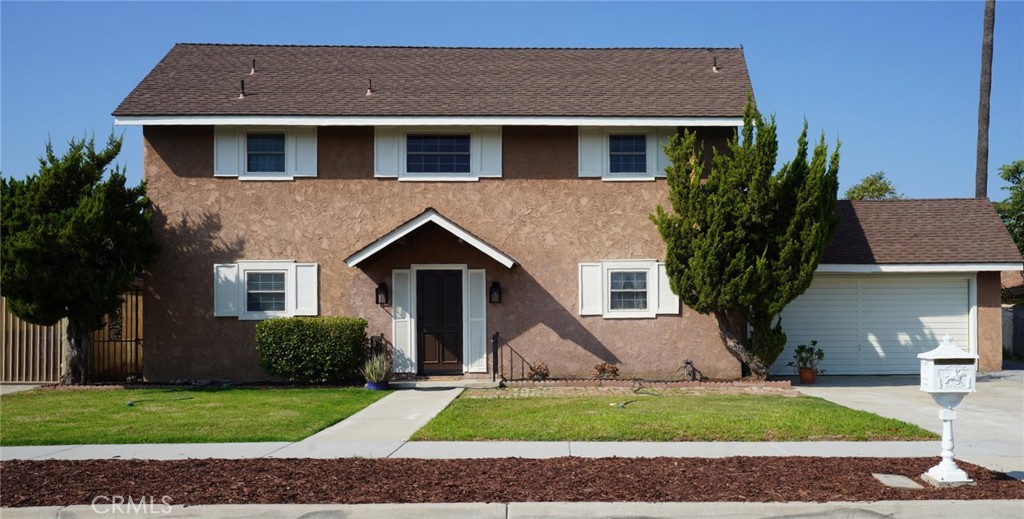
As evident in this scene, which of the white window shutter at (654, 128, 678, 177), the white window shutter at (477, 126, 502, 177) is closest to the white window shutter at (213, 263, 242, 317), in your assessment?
the white window shutter at (477, 126, 502, 177)

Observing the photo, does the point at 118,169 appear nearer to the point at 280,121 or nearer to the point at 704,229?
the point at 280,121

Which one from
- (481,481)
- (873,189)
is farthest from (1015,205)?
(481,481)

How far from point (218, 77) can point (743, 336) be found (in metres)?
12.5

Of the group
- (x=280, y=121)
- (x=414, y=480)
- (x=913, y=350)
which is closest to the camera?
(x=414, y=480)

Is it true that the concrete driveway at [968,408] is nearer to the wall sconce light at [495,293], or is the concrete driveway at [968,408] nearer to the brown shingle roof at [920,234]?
the brown shingle roof at [920,234]

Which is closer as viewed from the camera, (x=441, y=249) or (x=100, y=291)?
(x=100, y=291)

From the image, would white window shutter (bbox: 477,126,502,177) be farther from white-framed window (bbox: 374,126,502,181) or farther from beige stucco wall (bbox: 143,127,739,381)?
beige stucco wall (bbox: 143,127,739,381)

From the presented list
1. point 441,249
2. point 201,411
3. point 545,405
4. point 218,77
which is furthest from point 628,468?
point 218,77

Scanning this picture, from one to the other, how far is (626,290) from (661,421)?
6159mm

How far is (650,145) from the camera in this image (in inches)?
686

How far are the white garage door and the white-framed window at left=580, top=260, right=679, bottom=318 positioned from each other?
309 centimetres

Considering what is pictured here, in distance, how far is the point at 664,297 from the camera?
56.7 feet

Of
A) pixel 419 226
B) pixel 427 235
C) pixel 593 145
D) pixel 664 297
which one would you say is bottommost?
pixel 664 297

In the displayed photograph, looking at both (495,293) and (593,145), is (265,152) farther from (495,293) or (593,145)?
(593,145)
